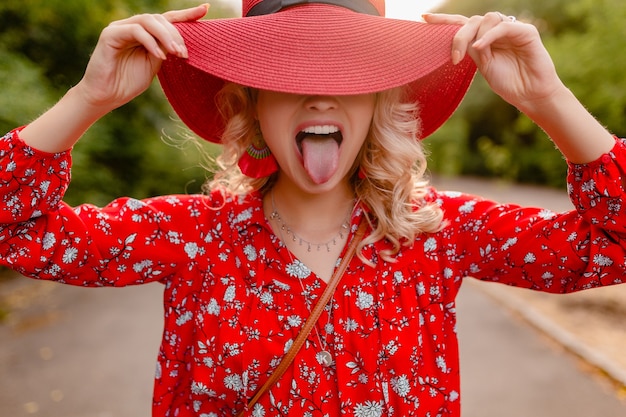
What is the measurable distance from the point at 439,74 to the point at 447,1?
3184cm

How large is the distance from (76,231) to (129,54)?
547 mm

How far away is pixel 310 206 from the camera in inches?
75.8

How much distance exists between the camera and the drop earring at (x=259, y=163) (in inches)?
73.2

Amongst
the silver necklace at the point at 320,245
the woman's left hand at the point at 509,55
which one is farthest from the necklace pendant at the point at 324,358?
the woman's left hand at the point at 509,55

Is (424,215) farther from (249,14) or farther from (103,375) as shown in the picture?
(103,375)

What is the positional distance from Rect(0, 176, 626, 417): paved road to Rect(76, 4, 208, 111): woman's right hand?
3.38 meters

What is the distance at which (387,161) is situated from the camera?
1842mm

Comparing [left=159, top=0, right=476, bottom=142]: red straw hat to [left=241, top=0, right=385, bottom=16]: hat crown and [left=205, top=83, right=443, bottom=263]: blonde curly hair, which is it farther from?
[left=205, top=83, right=443, bottom=263]: blonde curly hair

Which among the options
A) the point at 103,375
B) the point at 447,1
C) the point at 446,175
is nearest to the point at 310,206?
the point at 103,375

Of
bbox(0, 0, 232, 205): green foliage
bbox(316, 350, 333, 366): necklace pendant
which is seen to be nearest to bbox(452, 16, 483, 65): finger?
bbox(316, 350, 333, 366): necklace pendant

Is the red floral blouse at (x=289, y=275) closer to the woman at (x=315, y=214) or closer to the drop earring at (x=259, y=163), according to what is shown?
the woman at (x=315, y=214)

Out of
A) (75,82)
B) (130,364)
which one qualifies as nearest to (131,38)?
(130,364)

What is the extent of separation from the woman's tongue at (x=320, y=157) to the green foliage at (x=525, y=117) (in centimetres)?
714

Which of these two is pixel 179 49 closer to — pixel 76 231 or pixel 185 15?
pixel 185 15
